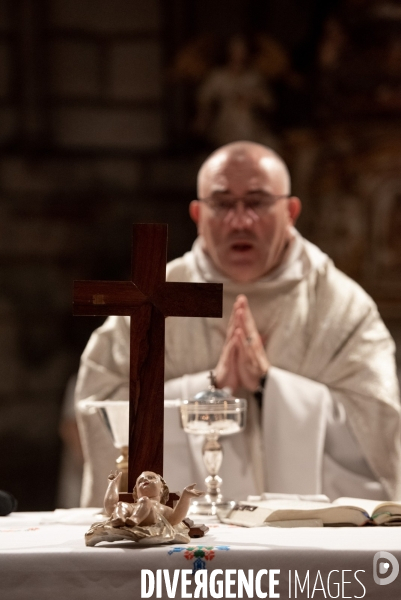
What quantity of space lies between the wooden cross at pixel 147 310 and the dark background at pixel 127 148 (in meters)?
6.30

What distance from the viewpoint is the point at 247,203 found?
11.8 ft

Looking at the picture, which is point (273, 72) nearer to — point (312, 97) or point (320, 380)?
point (312, 97)

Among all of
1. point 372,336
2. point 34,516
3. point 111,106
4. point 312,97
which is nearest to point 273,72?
point 312,97

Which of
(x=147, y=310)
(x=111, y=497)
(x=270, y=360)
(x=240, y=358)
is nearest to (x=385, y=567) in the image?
(x=111, y=497)

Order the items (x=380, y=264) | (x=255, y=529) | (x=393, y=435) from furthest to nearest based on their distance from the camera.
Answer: (x=380, y=264)
(x=393, y=435)
(x=255, y=529)

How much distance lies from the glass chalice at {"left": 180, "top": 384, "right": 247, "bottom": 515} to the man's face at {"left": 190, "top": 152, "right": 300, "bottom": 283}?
1.07 metres

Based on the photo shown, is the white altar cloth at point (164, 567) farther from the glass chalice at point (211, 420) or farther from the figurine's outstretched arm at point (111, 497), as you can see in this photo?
the glass chalice at point (211, 420)

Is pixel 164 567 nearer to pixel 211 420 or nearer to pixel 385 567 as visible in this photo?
pixel 385 567

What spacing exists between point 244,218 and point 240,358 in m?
0.59

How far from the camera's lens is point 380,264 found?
859 cm

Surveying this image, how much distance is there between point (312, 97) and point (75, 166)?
2220 mm

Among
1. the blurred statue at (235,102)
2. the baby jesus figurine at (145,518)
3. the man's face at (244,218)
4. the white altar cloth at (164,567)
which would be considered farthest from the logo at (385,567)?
the blurred statue at (235,102)

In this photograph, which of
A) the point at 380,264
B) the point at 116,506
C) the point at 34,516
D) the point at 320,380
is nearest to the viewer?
the point at 116,506

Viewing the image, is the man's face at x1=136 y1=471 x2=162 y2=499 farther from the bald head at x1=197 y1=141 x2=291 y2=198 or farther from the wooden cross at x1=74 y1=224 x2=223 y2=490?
the bald head at x1=197 y1=141 x2=291 y2=198
